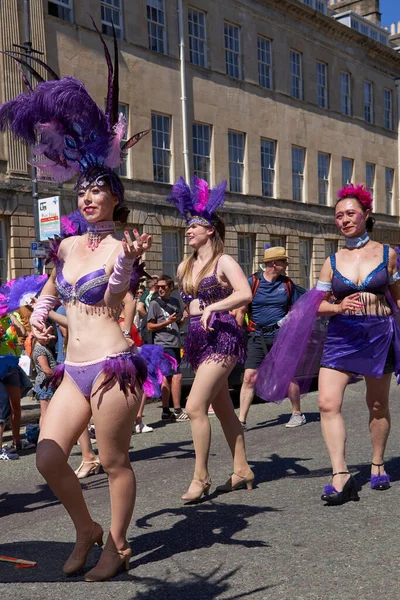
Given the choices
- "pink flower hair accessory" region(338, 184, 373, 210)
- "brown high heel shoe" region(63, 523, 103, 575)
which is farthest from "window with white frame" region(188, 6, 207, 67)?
"brown high heel shoe" region(63, 523, 103, 575)

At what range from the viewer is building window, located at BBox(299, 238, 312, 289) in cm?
3225

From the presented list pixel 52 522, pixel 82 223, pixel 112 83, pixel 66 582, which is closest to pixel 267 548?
pixel 66 582

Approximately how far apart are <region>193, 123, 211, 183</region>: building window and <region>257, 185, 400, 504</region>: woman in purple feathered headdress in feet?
68.0

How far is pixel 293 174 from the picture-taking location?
31.7 m

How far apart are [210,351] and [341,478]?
125 cm

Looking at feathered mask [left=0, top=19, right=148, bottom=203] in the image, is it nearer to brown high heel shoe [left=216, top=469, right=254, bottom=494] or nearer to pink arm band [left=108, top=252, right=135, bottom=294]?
pink arm band [left=108, top=252, right=135, bottom=294]

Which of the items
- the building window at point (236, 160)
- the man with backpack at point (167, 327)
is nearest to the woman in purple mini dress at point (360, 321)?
the man with backpack at point (167, 327)

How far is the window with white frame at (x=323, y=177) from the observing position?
110 ft

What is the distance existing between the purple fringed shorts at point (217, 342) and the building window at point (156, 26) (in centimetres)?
2031

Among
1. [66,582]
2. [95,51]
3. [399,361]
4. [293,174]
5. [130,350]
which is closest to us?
[66,582]

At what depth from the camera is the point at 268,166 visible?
30.3 meters

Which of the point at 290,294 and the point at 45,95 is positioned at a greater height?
the point at 45,95

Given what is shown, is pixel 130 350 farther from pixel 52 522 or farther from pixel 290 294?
pixel 290 294

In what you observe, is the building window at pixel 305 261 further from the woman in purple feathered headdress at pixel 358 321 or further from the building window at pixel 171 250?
the woman in purple feathered headdress at pixel 358 321
